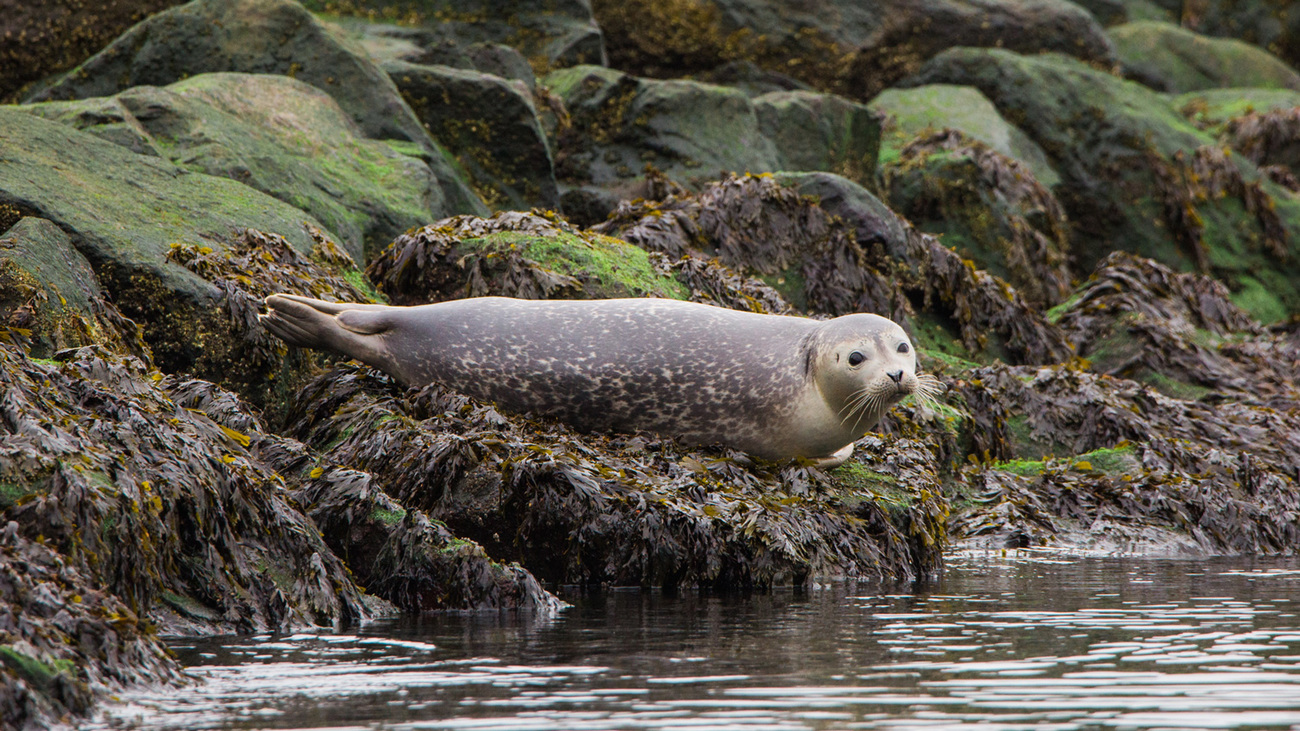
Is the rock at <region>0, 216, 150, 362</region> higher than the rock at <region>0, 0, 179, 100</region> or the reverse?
the reverse

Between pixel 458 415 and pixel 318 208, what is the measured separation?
3.00 meters

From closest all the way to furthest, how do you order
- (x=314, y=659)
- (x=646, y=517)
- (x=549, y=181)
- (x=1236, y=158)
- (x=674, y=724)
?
1. (x=674, y=724)
2. (x=314, y=659)
3. (x=646, y=517)
4. (x=549, y=181)
5. (x=1236, y=158)

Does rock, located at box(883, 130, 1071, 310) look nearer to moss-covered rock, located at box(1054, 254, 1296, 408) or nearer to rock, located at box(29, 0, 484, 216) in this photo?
moss-covered rock, located at box(1054, 254, 1296, 408)

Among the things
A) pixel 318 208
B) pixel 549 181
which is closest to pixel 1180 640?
pixel 318 208

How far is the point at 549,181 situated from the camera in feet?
37.1

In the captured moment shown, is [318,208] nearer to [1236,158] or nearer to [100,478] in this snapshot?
[100,478]

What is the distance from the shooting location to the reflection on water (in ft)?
10.3

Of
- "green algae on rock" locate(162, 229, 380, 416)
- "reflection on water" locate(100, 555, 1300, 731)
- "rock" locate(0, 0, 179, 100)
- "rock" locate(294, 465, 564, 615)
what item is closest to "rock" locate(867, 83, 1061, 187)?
"rock" locate(0, 0, 179, 100)

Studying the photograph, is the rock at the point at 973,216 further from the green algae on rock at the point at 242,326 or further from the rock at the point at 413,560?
the rock at the point at 413,560

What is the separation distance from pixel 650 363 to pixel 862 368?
40.1 inches

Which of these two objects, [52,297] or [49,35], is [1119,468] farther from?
[49,35]

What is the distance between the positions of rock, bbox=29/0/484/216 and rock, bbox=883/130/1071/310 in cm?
467

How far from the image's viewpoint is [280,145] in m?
9.21

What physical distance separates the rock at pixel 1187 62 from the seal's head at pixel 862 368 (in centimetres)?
1639
